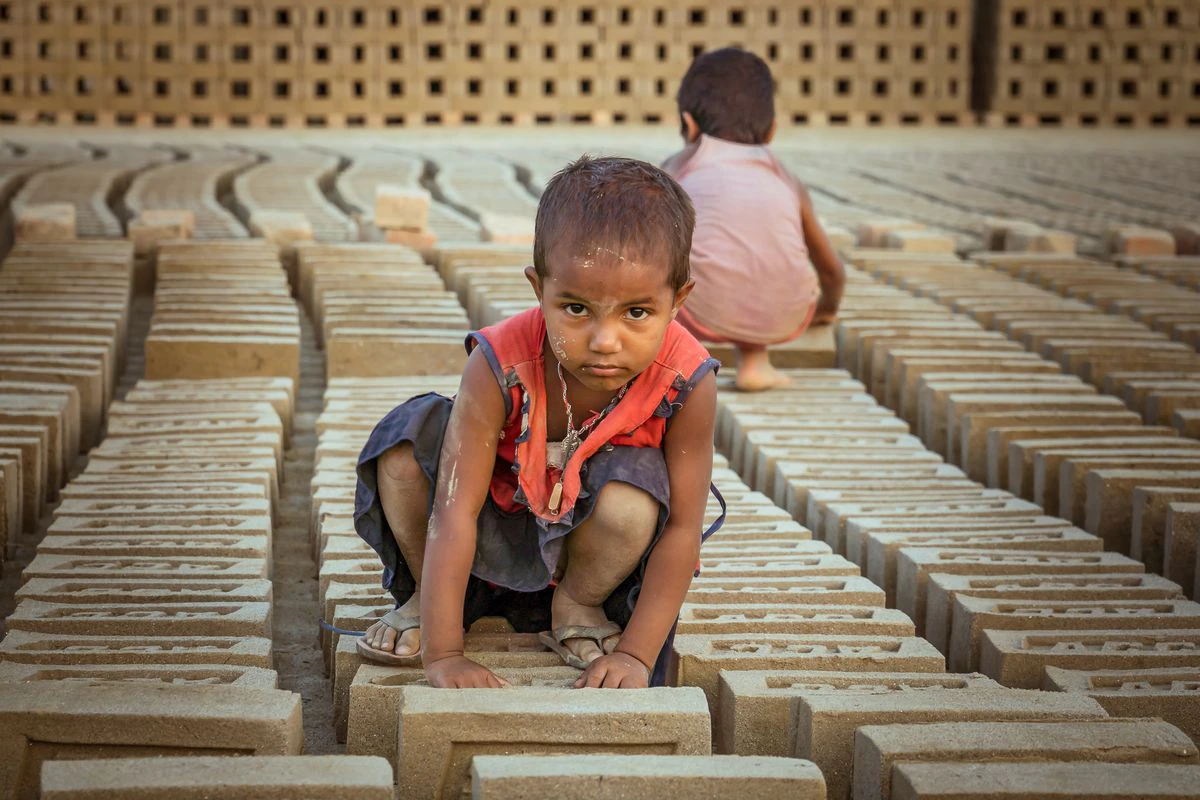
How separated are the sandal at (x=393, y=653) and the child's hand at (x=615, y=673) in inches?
10.2

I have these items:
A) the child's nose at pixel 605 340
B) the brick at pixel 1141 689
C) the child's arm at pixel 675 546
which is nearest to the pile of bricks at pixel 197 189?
the child's arm at pixel 675 546

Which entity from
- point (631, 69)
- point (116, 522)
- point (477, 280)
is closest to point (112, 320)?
point (477, 280)

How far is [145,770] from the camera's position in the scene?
181 cm

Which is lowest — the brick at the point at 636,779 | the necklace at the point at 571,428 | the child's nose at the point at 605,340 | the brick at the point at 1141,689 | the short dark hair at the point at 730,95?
the brick at the point at 1141,689

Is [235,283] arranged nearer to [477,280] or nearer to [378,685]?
[477,280]

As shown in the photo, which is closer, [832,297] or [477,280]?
[832,297]

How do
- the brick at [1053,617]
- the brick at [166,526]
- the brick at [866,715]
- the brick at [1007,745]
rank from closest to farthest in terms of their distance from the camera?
1. the brick at [1007,745]
2. the brick at [866,715]
3. the brick at [1053,617]
4. the brick at [166,526]

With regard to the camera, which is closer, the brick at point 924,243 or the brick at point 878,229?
the brick at point 924,243

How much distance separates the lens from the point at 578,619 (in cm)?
238

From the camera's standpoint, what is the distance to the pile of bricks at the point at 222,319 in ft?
13.7

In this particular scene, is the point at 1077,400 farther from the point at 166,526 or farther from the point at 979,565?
the point at 166,526

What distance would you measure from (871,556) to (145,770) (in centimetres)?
161

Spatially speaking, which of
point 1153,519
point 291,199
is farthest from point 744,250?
point 291,199

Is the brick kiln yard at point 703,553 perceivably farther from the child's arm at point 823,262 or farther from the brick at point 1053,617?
the child's arm at point 823,262
